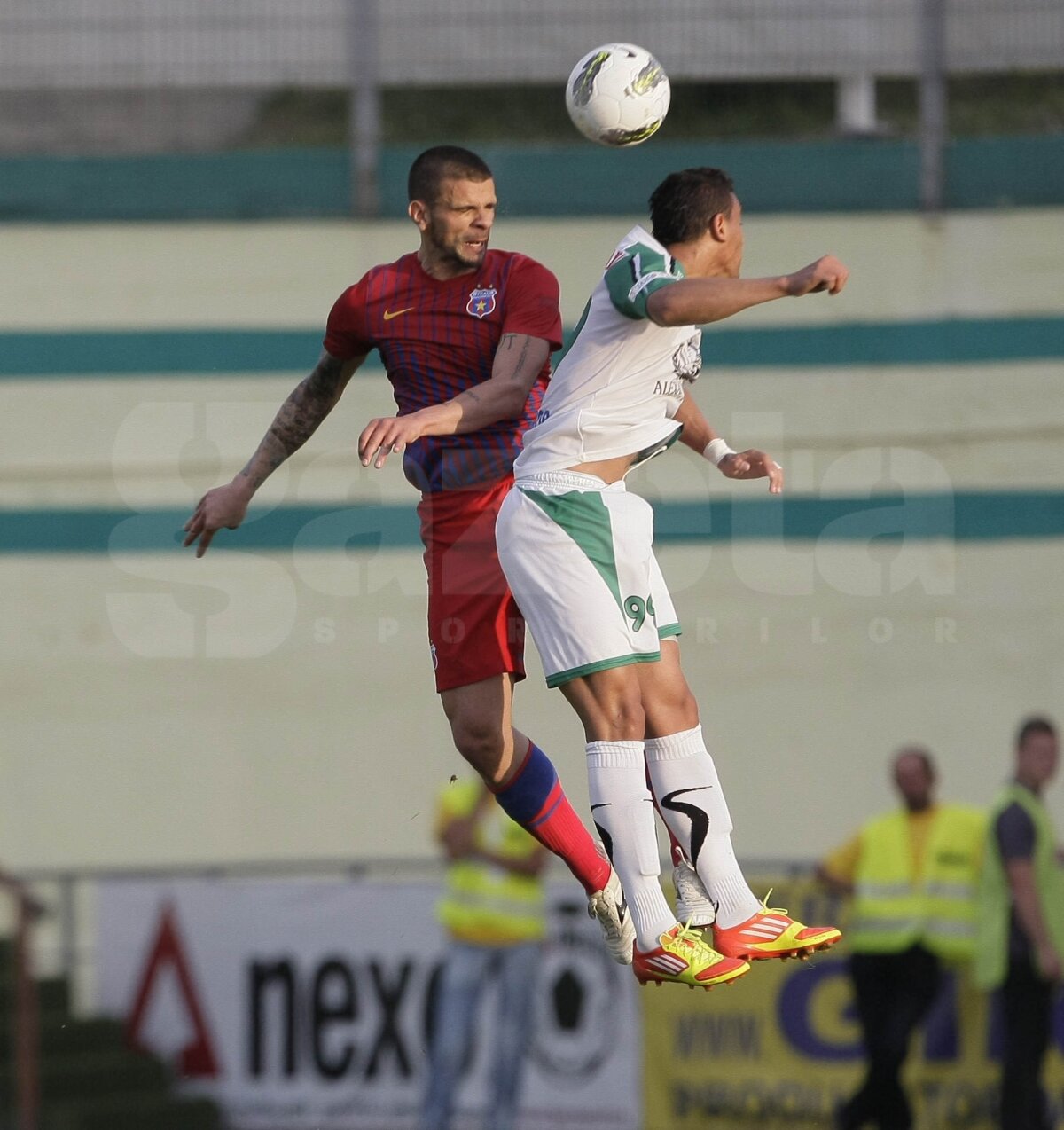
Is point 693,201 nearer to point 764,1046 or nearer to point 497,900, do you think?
point 497,900

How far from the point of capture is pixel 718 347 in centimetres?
1184

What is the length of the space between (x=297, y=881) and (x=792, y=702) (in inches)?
127

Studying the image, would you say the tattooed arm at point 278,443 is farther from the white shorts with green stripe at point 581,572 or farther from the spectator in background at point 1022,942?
the spectator in background at point 1022,942

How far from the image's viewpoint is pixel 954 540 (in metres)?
11.6

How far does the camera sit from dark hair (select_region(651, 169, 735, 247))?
5152mm

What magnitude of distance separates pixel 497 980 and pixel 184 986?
178cm

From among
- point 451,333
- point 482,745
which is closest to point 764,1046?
point 482,745

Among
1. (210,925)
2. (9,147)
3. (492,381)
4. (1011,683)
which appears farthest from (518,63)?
(492,381)

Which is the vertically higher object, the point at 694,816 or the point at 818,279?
the point at 818,279

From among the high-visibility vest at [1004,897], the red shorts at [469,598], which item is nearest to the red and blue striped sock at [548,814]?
the red shorts at [469,598]

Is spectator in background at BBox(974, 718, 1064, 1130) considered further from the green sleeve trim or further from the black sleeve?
the green sleeve trim

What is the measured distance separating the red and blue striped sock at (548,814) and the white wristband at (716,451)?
1.06 meters

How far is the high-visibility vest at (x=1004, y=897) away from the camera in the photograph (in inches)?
356

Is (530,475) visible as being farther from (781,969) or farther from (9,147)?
(9,147)
